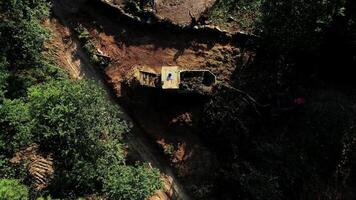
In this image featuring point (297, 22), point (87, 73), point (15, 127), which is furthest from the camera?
point (87, 73)

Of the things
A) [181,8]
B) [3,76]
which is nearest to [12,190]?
[3,76]

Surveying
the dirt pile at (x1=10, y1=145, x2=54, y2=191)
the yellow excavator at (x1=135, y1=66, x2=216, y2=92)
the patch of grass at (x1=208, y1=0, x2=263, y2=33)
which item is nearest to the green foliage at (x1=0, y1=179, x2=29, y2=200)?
the dirt pile at (x1=10, y1=145, x2=54, y2=191)

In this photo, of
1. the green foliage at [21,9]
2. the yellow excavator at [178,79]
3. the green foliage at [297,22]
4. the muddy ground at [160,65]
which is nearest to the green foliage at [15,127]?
the green foliage at [21,9]

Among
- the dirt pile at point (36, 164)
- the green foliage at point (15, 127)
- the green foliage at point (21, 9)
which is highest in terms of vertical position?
the green foliage at point (21, 9)

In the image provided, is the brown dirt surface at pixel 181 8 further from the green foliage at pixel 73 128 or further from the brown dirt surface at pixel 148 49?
the green foliage at pixel 73 128

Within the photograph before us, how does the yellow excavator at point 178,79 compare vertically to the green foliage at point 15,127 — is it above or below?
above

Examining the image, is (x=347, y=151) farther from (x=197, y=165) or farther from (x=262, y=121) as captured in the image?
(x=197, y=165)

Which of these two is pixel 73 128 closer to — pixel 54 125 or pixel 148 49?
pixel 54 125
